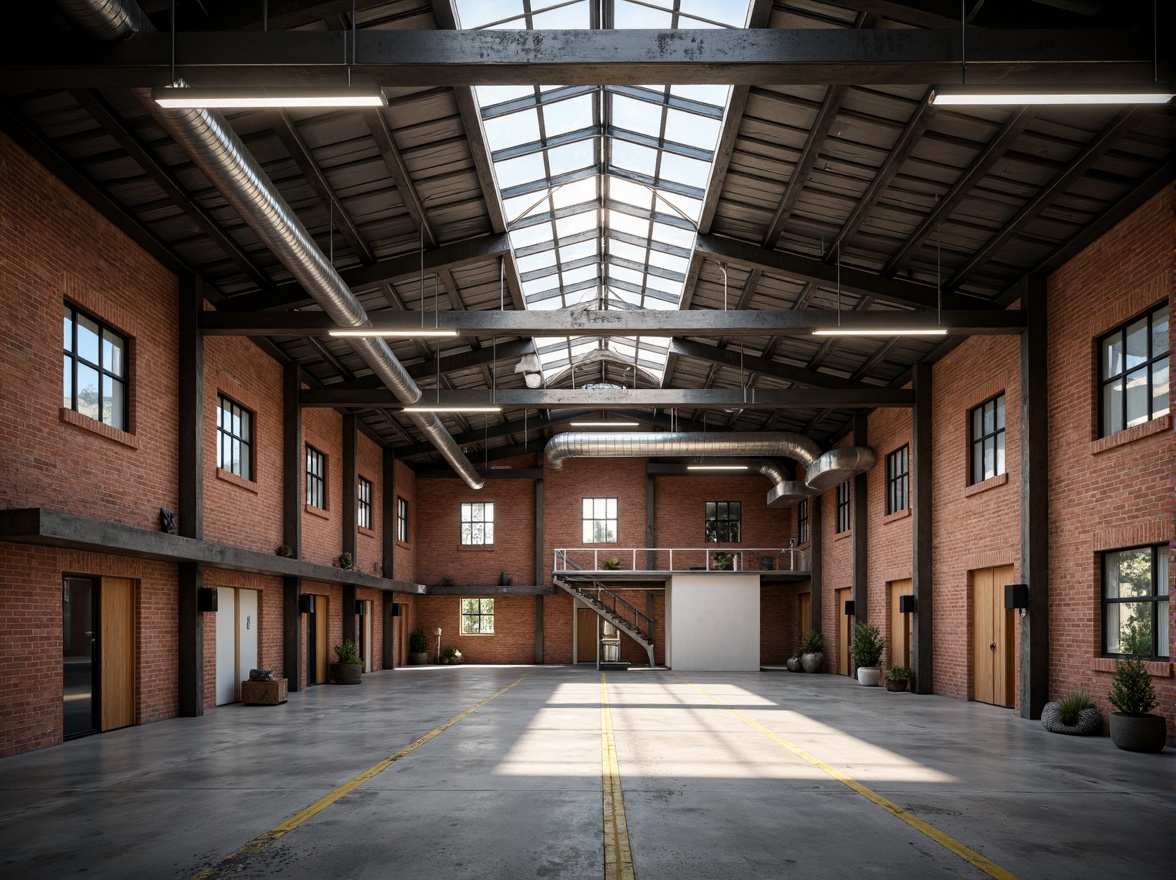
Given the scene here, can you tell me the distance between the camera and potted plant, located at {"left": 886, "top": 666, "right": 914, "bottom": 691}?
20.2 metres

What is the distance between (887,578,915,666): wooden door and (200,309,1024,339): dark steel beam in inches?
314

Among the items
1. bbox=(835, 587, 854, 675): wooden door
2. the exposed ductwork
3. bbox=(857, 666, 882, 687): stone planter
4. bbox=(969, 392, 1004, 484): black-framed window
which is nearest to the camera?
the exposed ductwork

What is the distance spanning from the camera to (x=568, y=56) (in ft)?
26.9

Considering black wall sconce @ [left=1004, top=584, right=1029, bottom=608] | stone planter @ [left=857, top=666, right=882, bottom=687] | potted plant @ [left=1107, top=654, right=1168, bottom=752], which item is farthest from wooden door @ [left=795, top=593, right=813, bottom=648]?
potted plant @ [left=1107, top=654, right=1168, bottom=752]

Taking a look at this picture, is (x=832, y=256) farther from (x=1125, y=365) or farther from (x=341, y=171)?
(x=341, y=171)

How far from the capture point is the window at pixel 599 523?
33656mm

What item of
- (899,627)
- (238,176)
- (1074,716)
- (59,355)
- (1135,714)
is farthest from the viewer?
(899,627)

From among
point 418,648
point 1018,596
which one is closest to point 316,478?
point 418,648

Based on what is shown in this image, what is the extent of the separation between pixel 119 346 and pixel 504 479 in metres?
20.7

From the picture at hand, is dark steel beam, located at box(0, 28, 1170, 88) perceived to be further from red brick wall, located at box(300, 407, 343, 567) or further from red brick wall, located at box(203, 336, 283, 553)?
red brick wall, located at box(300, 407, 343, 567)

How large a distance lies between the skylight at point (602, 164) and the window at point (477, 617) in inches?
587

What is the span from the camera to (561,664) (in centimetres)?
3306

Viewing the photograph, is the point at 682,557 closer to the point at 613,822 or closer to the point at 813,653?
the point at 813,653

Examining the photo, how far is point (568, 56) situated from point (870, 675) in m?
17.6
